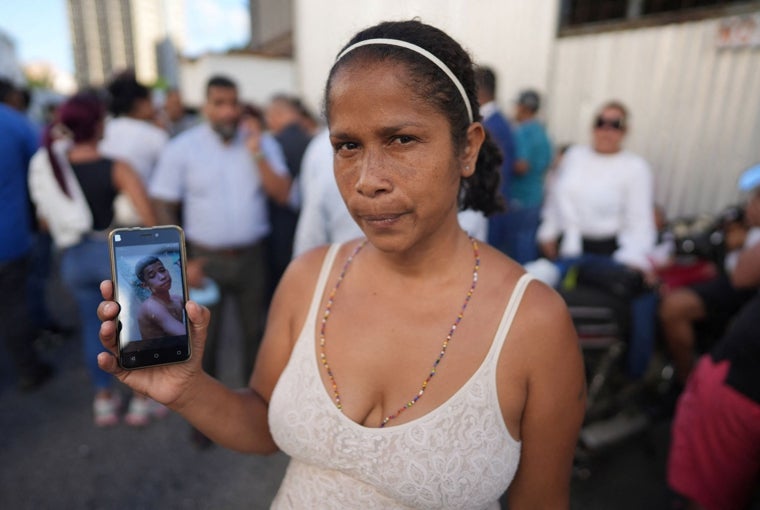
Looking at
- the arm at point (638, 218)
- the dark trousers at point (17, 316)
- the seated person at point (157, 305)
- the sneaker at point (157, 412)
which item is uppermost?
the seated person at point (157, 305)

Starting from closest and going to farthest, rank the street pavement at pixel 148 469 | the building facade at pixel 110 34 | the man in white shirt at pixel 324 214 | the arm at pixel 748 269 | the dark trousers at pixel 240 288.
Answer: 1. the arm at pixel 748 269
2. the man in white shirt at pixel 324 214
3. the street pavement at pixel 148 469
4. the dark trousers at pixel 240 288
5. the building facade at pixel 110 34

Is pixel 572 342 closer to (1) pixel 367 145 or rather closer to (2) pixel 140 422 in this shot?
(1) pixel 367 145

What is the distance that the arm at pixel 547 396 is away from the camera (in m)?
1.20

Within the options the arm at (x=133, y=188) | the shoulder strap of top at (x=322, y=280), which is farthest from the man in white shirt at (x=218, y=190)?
the shoulder strap of top at (x=322, y=280)

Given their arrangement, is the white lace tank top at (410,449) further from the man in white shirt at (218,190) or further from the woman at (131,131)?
the woman at (131,131)

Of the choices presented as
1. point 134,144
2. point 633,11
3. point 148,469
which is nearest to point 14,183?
point 134,144

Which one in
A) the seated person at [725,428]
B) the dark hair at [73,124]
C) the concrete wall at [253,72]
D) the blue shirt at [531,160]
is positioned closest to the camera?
the seated person at [725,428]

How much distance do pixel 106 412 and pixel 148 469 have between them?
2.40 feet

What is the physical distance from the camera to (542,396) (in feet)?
3.94

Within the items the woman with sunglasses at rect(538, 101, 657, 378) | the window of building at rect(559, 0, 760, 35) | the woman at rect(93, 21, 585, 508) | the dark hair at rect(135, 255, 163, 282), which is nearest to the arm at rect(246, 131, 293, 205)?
the woman with sunglasses at rect(538, 101, 657, 378)

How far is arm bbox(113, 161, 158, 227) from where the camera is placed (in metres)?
3.16

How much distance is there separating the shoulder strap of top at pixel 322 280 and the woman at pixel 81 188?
215cm

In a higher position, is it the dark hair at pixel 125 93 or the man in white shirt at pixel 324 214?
the dark hair at pixel 125 93

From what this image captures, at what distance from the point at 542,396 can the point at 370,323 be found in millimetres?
483
